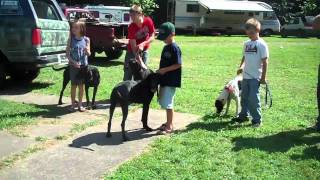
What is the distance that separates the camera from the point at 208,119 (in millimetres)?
→ 7512

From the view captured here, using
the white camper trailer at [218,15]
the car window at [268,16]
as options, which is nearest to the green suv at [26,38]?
the white camper trailer at [218,15]

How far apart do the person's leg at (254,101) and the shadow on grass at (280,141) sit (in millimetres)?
447

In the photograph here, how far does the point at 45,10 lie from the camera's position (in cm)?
1020

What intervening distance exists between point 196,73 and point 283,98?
381 centimetres

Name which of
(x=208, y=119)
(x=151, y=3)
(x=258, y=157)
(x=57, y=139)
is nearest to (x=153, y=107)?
(x=208, y=119)

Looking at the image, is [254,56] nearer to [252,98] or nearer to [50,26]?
[252,98]

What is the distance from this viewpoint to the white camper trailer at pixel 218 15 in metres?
36.0

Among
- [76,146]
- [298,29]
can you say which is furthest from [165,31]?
[298,29]

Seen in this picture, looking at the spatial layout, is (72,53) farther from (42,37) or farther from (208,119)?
(208,119)

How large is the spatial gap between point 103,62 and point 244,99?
8.38 metres

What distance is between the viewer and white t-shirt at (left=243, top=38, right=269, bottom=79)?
6.71m

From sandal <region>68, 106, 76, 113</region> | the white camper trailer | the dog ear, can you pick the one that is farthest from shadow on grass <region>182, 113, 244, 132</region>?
the white camper trailer

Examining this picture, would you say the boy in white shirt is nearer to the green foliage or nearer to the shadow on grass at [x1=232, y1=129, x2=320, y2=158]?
the shadow on grass at [x1=232, y1=129, x2=320, y2=158]

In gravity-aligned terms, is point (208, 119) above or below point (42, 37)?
below
